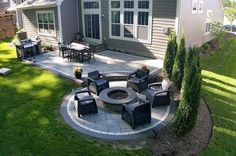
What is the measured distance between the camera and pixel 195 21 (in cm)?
1431

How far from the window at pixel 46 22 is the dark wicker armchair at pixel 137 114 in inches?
441

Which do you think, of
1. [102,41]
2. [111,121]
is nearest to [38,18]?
[102,41]

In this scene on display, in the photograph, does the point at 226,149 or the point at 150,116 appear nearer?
the point at 226,149

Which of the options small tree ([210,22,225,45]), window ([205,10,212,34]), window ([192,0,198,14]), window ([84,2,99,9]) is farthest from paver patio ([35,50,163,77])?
small tree ([210,22,225,45])

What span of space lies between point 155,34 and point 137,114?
22.6 ft

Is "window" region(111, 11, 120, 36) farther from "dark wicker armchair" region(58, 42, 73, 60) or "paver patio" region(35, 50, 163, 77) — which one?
"dark wicker armchair" region(58, 42, 73, 60)

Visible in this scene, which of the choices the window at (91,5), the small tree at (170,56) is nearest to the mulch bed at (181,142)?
the small tree at (170,56)

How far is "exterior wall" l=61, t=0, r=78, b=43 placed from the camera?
15095 millimetres

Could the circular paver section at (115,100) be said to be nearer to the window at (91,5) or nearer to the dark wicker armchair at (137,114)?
the dark wicker armchair at (137,114)

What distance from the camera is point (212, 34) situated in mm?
17875

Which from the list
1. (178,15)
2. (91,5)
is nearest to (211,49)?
(178,15)

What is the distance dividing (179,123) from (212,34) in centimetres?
1351

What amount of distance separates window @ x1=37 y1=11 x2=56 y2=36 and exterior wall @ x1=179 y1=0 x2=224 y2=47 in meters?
8.71

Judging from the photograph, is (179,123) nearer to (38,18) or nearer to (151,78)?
(151,78)
